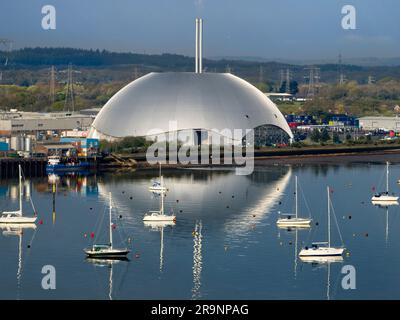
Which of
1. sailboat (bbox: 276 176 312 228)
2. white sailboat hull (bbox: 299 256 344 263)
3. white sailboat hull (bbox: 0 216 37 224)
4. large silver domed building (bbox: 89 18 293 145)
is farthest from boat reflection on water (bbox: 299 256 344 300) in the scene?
large silver domed building (bbox: 89 18 293 145)

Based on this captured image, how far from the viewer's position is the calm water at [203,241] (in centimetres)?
3158

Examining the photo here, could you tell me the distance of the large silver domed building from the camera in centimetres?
6719

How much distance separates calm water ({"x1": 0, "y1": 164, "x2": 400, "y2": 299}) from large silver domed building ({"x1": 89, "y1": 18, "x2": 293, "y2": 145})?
1119 cm

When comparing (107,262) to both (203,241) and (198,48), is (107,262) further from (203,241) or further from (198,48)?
(198,48)

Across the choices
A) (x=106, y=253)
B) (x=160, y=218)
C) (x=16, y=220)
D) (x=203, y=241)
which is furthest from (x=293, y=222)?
(x=16, y=220)

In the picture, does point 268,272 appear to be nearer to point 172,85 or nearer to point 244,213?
point 244,213

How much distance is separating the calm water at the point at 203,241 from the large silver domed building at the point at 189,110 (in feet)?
36.7

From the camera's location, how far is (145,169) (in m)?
61.6

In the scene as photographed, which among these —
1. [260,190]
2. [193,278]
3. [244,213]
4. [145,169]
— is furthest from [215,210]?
[145,169]

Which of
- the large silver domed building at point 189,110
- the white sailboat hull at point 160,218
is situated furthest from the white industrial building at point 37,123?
the white sailboat hull at point 160,218

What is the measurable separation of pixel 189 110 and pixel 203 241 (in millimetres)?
29971

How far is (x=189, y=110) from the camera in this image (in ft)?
222
